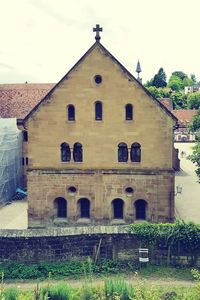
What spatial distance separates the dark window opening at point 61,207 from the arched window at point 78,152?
3.56m

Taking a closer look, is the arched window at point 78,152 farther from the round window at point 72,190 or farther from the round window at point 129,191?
the round window at point 129,191

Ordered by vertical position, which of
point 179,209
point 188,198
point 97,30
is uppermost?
point 97,30

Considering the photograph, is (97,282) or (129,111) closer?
(97,282)

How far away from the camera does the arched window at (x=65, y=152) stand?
1208 inches

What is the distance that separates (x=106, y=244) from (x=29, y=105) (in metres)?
33.3

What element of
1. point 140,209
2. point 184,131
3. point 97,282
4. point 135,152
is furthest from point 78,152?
point 184,131

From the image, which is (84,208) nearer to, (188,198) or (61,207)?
(61,207)

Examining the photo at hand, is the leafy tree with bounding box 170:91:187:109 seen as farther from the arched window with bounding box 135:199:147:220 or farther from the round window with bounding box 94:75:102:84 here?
the round window with bounding box 94:75:102:84

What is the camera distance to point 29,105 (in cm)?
4925

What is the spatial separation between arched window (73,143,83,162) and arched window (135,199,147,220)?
5645 mm

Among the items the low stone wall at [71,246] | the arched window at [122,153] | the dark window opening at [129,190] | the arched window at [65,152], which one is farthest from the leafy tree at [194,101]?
the low stone wall at [71,246]

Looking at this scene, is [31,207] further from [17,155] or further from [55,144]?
[17,155]

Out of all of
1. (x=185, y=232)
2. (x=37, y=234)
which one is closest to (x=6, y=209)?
(x=37, y=234)

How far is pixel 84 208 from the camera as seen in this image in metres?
Result: 31.3
